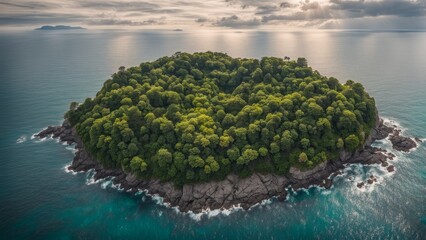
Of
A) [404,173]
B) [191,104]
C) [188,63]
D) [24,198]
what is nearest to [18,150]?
[24,198]

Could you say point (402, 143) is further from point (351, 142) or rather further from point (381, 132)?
point (351, 142)

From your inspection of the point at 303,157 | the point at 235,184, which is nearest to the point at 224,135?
the point at 235,184

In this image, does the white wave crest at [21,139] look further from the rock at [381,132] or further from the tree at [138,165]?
the rock at [381,132]

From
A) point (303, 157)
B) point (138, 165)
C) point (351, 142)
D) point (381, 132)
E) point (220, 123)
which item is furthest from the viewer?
point (381, 132)

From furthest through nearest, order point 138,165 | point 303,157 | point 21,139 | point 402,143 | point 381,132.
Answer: point 21,139 < point 381,132 < point 402,143 < point 138,165 < point 303,157

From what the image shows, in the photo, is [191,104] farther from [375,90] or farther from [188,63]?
[375,90]

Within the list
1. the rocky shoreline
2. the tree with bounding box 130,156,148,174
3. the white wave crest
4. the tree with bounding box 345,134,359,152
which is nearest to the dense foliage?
the tree with bounding box 130,156,148,174

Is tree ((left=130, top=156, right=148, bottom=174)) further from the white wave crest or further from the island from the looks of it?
the white wave crest
